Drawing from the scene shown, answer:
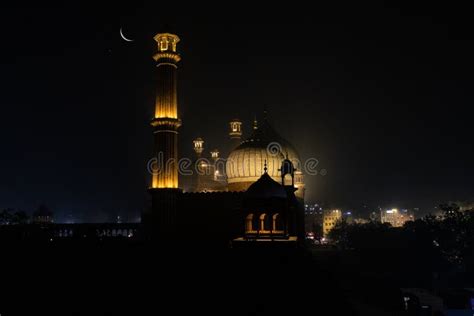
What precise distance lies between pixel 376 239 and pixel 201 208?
30682 mm

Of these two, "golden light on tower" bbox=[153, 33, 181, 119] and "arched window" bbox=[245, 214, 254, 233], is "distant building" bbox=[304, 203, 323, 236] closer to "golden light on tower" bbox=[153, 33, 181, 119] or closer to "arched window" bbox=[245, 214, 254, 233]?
"golden light on tower" bbox=[153, 33, 181, 119]

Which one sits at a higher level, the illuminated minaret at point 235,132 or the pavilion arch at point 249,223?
the illuminated minaret at point 235,132

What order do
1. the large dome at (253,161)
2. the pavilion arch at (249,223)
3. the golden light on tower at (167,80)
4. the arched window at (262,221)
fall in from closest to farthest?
the pavilion arch at (249,223), the arched window at (262,221), the golden light on tower at (167,80), the large dome at (253,161)

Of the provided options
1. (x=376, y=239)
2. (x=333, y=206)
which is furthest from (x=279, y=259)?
(x=333, y=206)

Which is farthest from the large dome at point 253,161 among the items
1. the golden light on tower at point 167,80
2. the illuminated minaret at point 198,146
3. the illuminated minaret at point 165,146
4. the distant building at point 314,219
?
the distant building at point 314,219

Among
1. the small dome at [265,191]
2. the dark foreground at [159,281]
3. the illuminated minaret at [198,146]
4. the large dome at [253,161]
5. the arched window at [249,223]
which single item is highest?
the illuminated minaret at [198,146]

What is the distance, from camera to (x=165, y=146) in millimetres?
31797

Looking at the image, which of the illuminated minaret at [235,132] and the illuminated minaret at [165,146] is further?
the illuminated minaret at [235,132]

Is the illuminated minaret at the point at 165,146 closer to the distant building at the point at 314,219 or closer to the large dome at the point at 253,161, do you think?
the large dome at the point at 253,161

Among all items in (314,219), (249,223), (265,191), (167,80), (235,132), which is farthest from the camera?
(314,219)

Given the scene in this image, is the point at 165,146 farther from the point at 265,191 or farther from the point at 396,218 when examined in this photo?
the point at 396,218

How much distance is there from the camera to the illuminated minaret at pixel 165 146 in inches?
Answer: 1196

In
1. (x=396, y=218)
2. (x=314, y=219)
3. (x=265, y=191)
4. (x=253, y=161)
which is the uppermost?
(x=253, y=161)

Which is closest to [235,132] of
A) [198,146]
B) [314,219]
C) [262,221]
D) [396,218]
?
[198,146]
